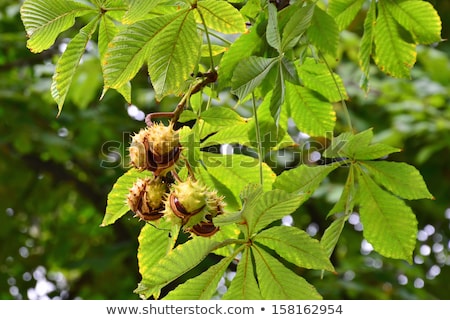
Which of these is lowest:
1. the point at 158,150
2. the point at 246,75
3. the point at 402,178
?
the point at 402,178

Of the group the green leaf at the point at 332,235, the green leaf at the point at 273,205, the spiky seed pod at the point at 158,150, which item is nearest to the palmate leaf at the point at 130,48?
the spiky seed pod at the point at 158,150

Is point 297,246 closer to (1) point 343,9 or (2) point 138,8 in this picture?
(2) point 138,8

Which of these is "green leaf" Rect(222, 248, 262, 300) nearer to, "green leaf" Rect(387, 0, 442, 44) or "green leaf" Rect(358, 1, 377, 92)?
"green leaf" Rect(358, 1, 377, 92)

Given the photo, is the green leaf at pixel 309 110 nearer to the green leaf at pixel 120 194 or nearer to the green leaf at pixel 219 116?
the green leaf at pixel 219 116

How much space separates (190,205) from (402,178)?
1.36 feet

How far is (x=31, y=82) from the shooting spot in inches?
136

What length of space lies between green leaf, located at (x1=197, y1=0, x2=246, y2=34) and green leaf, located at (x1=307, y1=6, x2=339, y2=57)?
19 cm

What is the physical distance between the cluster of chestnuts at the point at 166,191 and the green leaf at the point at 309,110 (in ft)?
1.19

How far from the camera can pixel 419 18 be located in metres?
1.33

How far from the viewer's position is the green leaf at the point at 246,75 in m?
1.02

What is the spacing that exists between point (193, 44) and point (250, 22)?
22 centimetres

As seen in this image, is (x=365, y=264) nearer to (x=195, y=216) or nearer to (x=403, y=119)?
(x=403, y=119)

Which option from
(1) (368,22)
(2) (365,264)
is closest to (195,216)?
(1) (368,22)

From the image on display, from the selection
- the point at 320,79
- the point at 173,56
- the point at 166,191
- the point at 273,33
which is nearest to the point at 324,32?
the point at 320,79
